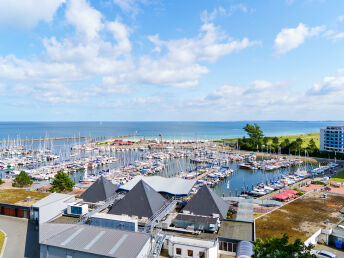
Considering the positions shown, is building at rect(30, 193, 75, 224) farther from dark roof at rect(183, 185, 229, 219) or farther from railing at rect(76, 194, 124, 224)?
dark roof at rect(183, 185, 229, 219)

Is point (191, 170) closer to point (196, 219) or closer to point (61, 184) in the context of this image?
point (61, 184)

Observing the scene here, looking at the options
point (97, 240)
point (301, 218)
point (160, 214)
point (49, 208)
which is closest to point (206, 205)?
point (160, 214)

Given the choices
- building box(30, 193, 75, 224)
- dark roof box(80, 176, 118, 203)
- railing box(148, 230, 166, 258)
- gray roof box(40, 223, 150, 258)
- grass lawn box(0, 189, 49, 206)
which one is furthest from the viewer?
dark roof box(80, 176, 118, 203)

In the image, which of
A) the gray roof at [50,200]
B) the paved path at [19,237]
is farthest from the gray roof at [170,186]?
the paved path at [19,237]

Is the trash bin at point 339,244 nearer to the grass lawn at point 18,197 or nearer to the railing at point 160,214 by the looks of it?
the railing at point 160,214

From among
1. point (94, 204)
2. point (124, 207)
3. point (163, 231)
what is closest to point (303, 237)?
point (163, 231)

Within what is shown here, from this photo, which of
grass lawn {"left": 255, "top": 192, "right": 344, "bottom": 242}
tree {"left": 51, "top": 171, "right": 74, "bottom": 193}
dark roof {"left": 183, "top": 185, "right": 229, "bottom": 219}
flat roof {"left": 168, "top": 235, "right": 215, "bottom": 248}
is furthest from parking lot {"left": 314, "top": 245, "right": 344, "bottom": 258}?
tree {"left": 51, "top": 171, "right": 74, "bottom": 193}
